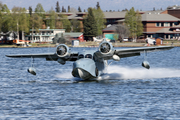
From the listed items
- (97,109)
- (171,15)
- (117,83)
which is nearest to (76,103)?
(97,109)

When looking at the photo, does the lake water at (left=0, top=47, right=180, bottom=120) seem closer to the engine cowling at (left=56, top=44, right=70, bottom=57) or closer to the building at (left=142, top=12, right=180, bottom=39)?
the engine cowling at (left=56, top=44, right=70, bottom=57)

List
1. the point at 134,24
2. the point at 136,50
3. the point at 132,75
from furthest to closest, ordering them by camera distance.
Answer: the point at 134,24, the point at 132,75, the point at 136,50

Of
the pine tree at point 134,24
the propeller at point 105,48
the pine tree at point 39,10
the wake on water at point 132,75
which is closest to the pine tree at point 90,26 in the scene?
the pine tree at point 134,24

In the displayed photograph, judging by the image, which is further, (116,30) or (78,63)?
(116,30)

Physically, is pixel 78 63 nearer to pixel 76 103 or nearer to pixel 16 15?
pixel 76 103

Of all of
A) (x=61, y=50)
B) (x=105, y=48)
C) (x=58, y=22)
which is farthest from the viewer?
(x=58, y=22)

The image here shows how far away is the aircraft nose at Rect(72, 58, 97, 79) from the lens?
30569mm

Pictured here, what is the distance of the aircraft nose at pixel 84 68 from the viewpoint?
100 ft

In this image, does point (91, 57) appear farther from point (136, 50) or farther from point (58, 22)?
point (58, 22)

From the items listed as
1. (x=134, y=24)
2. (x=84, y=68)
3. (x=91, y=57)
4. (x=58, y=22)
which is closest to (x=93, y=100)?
(x=84, y=68)

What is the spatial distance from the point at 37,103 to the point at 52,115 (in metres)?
3.88

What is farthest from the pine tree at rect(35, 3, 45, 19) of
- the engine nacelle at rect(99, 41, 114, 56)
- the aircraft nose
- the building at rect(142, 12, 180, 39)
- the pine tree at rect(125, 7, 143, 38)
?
the engine nacelle at rect(99, 41, 114, 56)

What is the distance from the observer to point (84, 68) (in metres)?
30.7

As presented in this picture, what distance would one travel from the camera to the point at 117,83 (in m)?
33.7
